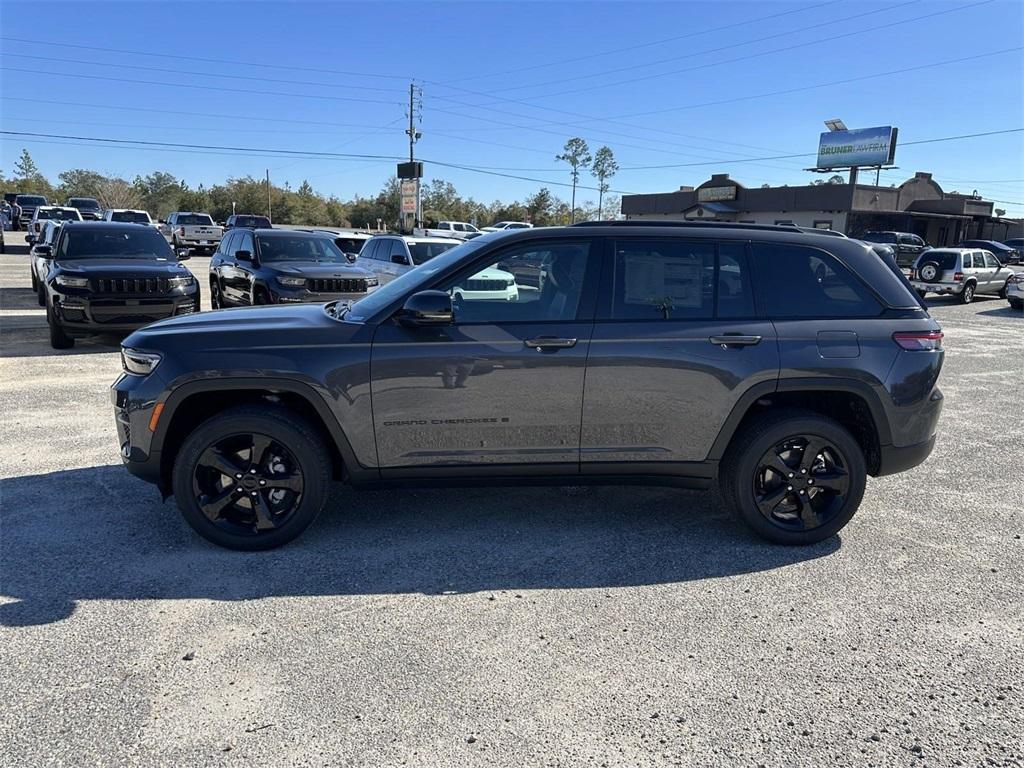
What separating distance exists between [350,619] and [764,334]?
262 centimetres

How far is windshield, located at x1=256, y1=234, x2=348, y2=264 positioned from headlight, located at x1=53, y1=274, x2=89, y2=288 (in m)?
2.82

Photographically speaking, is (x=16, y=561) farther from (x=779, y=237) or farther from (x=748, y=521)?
(x=779, y=237)

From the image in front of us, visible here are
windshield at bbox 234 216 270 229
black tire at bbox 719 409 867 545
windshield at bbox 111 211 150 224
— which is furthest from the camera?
windshield at bbox 234 216 270 229

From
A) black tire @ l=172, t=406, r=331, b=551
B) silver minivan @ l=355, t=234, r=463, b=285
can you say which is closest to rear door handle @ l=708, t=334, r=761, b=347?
black tire @ l=172, t=406, r=331, b=551

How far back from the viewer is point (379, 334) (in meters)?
3.80

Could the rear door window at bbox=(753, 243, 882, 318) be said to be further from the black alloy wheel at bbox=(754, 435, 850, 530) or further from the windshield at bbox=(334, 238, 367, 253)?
the windshield at bbox=(334, 238, 367, 253)

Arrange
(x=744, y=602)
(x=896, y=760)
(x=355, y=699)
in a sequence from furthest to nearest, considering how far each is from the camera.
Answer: (x=744, y=602) < (x=355, y=699) < (x=896, y=760)

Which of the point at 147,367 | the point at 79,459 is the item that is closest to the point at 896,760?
the point at 147,367

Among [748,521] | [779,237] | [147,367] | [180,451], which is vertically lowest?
[748,521]

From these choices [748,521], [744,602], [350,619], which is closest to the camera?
[350,619]

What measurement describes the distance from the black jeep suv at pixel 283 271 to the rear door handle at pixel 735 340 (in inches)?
276

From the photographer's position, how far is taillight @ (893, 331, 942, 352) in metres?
4.00

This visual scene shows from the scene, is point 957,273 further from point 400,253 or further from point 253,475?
point 253,475

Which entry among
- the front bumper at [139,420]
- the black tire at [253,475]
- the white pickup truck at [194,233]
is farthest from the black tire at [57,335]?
the white pickup truck at [194,233]
